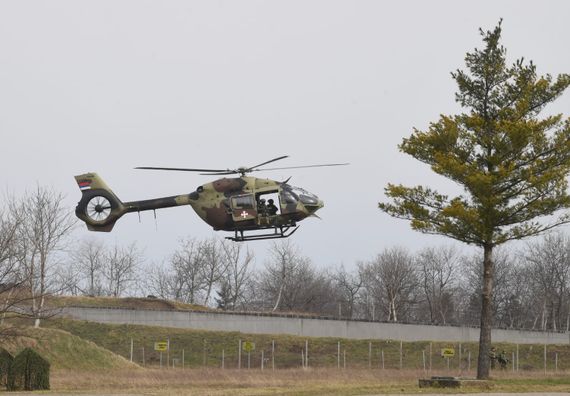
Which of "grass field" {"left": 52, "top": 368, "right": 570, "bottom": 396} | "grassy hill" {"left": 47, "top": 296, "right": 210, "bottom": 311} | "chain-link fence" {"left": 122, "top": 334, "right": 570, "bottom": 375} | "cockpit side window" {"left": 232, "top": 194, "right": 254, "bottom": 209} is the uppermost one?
"cockpit side window" {"left": 232, "top": 194, "right": 254, "bottom": 209}

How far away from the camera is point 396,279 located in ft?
317

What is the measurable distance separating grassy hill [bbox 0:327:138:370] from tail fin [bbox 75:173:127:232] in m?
13.4

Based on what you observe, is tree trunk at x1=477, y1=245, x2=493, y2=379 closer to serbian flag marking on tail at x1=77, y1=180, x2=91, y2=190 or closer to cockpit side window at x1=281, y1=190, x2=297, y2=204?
cockpit side window at x1=281, y1=190, x2=297, y2=204

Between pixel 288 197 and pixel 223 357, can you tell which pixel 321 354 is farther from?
pixel 288 197

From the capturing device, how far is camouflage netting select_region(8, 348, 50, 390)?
2939cm

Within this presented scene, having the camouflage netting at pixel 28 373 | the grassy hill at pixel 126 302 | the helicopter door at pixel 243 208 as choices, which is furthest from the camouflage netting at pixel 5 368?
the grassy hill at pixel 126 302

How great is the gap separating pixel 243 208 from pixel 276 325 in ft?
97.9

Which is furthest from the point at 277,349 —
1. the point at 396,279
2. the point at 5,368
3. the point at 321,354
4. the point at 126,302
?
the point at 396,279

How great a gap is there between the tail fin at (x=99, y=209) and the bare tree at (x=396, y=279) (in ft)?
210

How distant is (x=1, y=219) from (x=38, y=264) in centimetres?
1281

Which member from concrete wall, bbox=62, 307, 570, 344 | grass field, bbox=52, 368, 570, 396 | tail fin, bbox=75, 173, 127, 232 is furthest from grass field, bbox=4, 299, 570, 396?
tail fin, bbox=75, 173, 127, 232

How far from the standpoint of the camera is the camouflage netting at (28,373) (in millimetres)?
29391

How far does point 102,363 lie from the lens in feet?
145

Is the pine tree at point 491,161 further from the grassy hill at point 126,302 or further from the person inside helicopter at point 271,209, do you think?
the grassy hill at point 126,302
